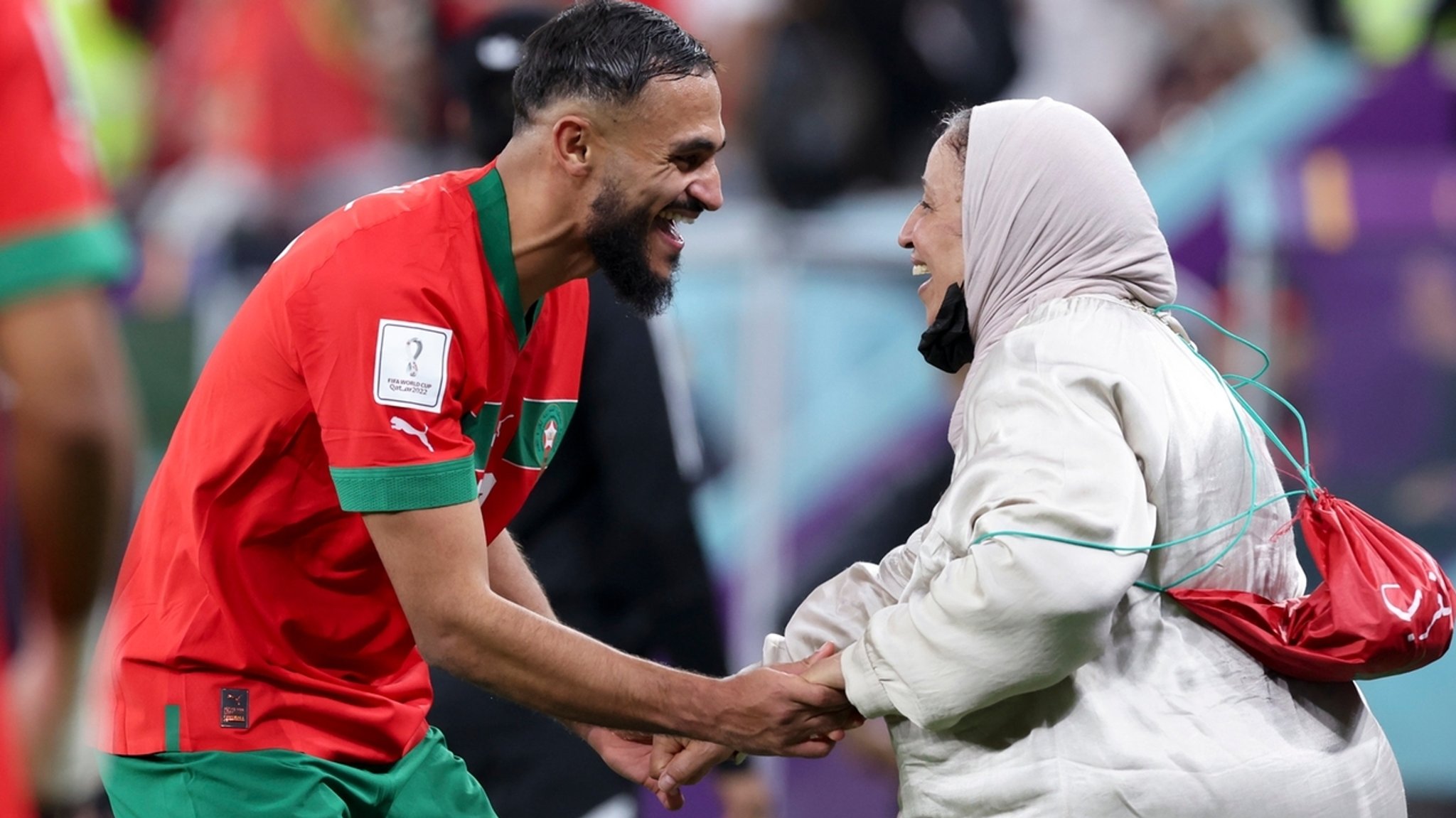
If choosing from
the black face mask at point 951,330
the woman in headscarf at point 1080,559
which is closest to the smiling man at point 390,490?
the woman in headscarf at point 1080,559

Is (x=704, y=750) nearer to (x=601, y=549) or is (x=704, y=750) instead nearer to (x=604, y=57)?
(x=601, y=549)

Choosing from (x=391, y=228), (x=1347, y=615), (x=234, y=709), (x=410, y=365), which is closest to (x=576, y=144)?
(x=391, y=228)

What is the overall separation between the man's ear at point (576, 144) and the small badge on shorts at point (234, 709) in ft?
3.01

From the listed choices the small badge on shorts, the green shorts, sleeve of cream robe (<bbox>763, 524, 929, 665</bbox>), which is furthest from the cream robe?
the small badge on shorts

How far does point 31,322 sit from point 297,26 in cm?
623

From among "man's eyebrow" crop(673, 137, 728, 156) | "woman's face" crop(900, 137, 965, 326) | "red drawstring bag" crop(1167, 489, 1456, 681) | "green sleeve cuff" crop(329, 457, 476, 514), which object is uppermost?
"man's eyebrow" crop(673, 137, 728, 156)

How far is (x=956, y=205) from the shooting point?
97.0 inches

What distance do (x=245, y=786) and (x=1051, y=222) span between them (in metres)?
1.43

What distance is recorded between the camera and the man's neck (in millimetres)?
2533

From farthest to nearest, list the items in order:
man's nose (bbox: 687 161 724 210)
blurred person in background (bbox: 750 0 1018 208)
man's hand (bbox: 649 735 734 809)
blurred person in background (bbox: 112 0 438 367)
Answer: blurred person in background (bbox: 112 0 438 367) < blurred person in background (bbox: 750 0 1018 208) < man's hand (bbox: 649 735 734 809) < man's nose (bbox: 687 161 724 210)

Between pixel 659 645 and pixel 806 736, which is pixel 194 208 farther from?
pixel 806 736

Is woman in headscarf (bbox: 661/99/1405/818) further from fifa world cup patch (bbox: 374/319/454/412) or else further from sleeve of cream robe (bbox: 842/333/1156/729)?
fifa world cup patch (bbox: 374/319/454/412)

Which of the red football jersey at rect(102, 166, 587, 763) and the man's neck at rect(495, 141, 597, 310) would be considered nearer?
the red football jersey at rect(102, 166, 587, 763)

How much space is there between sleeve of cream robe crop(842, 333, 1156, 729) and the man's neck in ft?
2.29
